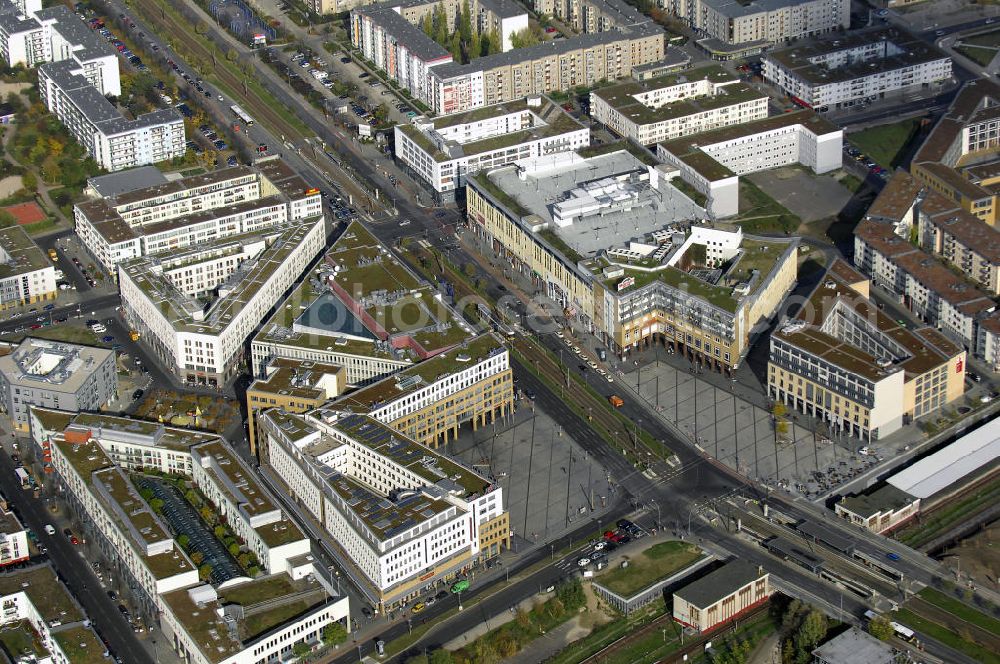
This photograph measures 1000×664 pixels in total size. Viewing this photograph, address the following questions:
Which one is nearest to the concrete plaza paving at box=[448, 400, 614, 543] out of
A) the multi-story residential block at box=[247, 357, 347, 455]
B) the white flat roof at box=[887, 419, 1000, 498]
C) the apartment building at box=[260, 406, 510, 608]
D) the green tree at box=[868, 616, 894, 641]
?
the apartment building at box=[260, 406, 510, 608]

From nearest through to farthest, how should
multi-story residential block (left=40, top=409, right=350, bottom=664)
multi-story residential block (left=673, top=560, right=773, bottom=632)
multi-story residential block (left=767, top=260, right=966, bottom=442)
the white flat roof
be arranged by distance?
multi-story residential block (left=40, top=409, right=350, bottom=664) < multi-story residential block (left=673, top=560, right=773, bottom=632) < the white flat roof < multi-story residential block (left=767, top=260, right=966, bottom=442)

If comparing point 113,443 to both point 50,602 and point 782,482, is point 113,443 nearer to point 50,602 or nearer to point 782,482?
point 50,602

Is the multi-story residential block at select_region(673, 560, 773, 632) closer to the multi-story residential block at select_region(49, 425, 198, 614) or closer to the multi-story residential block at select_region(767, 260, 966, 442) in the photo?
the multi-story residential block at select_region(767, 260, 966, 442)

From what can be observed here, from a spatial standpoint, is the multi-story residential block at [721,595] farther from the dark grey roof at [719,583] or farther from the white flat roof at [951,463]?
the white flat roof at [951,463]

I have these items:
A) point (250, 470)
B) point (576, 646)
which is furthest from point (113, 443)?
point (576, 646)

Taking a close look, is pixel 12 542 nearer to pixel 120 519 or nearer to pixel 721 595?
pixel 120 519

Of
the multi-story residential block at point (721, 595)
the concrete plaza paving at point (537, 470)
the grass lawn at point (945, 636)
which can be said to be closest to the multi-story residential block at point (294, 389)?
the concrete plaza paving at point (537, 470)
